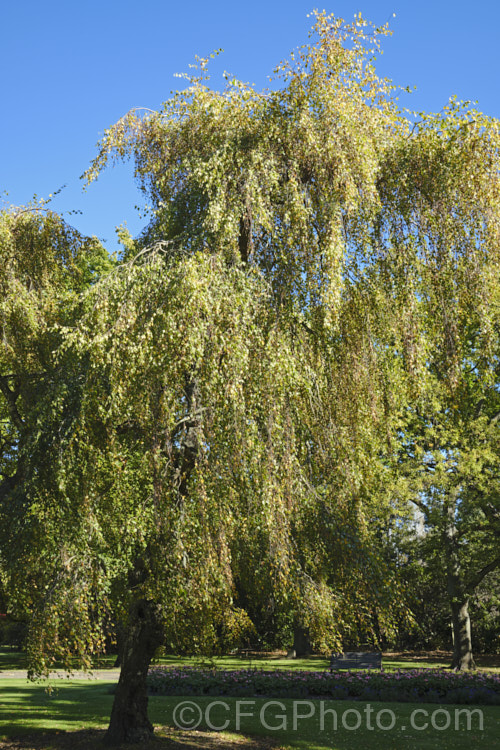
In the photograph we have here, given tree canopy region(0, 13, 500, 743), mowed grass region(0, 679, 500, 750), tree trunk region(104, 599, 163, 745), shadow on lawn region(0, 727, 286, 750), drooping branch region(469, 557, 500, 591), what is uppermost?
tree canopy region(0, 13, 500, 743)

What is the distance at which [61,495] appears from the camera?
5867 millimetres

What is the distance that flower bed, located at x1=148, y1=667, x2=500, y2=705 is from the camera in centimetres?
1197

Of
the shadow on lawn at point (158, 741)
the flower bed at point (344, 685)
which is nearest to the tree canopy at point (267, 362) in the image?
the shadow on lawn at point (158, 741)

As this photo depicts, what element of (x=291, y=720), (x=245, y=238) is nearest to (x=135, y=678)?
(x=291, y=720)

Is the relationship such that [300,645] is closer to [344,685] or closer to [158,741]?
[344,685]

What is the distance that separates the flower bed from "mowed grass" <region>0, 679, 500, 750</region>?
1.77ft

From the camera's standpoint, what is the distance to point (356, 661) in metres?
15.8

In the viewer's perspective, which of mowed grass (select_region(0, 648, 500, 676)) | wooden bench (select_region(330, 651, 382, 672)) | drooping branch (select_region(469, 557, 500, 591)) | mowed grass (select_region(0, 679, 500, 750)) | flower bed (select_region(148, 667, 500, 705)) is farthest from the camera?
mowed grass (select_region(0, 648, 500, 676))

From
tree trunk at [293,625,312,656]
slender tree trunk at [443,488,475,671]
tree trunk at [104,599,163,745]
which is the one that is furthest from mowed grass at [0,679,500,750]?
tree trunk at [293,625,312,656]

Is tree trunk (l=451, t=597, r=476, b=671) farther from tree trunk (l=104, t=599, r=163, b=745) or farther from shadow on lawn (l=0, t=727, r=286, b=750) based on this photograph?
tree trunk (l=104, t=599, r=163, b=745)

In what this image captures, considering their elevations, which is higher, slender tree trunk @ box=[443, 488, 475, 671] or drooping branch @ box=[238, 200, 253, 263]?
drooping branch @ box=[238, 200, 253, 263]

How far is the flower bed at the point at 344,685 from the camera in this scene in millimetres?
11969

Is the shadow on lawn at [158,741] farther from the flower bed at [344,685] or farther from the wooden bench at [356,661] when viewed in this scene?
the wooden bench at [356,661]

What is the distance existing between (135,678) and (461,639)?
13.0m
